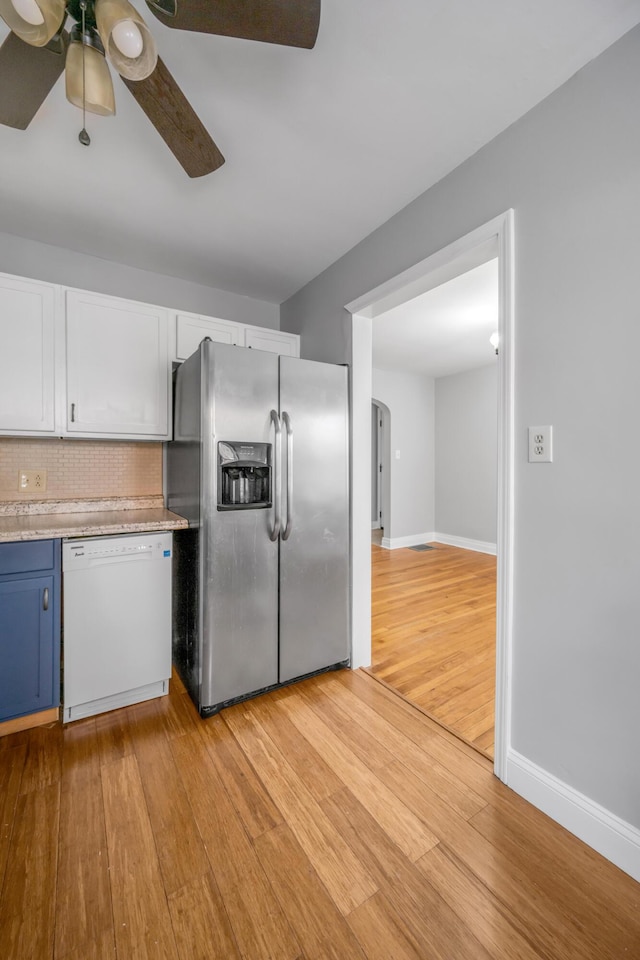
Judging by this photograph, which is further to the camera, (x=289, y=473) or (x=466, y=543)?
(x=466, y=543)

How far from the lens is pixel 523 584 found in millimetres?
1561

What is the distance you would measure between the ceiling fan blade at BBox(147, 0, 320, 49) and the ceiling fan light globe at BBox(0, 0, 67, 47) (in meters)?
0.21

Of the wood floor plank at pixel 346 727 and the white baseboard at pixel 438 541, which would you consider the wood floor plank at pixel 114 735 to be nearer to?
the wood floor plank at pixel 346 727

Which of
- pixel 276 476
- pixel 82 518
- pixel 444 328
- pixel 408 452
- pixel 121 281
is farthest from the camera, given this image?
pixel 408 452

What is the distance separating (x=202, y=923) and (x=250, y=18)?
2344 millimetres

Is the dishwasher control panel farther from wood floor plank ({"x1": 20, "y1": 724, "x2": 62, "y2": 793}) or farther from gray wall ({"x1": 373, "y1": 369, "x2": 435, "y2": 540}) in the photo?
gray wall ({"x1": 373, "y1": 369, "x2": 435, "y2": 540})

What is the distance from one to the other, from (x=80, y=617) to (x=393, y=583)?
3.04 m

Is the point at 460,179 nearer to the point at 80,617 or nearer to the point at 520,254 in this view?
the point at 520,254

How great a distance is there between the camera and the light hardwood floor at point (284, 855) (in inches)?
42.3

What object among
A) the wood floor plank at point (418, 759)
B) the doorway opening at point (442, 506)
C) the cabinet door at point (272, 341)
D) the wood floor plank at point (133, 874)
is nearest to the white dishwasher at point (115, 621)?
the wood floor plank at point (133, 874)

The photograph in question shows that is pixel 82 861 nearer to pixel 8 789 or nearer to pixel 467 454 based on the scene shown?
pixel 8 789

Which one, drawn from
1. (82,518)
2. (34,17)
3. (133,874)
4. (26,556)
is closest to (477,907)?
(133,874)

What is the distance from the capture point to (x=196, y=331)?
255 cm

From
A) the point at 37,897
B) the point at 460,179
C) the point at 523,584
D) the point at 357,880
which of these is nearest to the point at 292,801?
the point at 357,880
